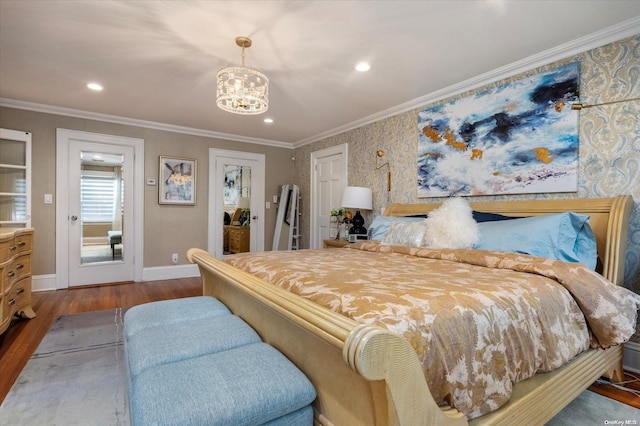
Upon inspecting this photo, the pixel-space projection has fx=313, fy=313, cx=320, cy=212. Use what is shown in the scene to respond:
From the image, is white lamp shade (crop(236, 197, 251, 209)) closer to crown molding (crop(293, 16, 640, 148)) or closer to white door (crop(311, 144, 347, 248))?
white door (crop(311, 144, 347, 248))

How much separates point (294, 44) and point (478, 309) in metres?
2.18

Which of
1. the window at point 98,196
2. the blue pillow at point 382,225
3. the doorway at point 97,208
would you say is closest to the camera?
the blue pillow at point 382,225

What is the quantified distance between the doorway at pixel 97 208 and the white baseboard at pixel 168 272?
0.11 meters

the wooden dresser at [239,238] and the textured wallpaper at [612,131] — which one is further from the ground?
the textured wallpaper at [612,131]

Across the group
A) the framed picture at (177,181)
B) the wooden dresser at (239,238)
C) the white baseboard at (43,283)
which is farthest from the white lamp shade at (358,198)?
the white baseboard at (43,283)

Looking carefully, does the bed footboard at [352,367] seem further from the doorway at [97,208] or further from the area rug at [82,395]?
the doorway at [97,208]

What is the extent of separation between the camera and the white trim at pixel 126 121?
3773 mm

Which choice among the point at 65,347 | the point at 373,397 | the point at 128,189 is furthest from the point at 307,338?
the point at 128,189

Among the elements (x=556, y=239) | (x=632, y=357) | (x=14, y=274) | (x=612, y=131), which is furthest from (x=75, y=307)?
(x=612, y=131)

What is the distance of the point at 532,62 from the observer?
2.56 metres

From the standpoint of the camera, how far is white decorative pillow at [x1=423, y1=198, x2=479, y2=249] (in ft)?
7.59

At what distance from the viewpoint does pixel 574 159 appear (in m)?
2.35

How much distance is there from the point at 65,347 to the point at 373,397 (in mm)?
2598

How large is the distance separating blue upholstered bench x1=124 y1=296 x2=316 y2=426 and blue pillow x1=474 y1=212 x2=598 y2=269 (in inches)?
66.9
